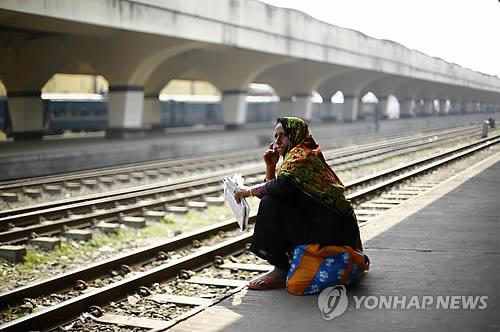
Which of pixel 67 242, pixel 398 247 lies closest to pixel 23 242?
pixel 67 242

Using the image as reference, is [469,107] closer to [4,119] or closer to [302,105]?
[302,105]

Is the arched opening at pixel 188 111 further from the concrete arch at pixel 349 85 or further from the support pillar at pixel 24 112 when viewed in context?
the support pillar at pixel 24 112

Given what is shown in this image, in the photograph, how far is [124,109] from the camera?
25.0 m

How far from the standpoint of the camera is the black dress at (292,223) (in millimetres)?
5297

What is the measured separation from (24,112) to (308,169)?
74.5 ft

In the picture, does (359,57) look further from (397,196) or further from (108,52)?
(397,196)

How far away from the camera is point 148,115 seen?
3453cm

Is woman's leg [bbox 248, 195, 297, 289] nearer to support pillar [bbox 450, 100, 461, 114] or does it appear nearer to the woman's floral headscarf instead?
the woman's floral headscarf

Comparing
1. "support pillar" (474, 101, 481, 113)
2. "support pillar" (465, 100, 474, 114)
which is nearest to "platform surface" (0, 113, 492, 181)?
"support pillar" (465, 100, 474, 114)

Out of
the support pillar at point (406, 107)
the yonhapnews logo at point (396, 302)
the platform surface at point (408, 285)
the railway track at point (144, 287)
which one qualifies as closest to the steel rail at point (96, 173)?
the railway track at point (144, 287)

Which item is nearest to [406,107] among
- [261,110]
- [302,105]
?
[261,110]

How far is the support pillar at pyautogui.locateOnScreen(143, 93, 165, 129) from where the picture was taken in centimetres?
3431

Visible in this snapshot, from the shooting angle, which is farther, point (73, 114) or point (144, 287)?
point (73, 114)

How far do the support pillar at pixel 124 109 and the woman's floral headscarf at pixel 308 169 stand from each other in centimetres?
2026
